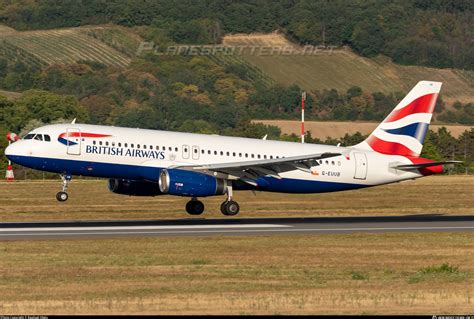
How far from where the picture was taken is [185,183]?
4584 centimetres

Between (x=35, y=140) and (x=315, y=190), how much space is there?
13.4 meters

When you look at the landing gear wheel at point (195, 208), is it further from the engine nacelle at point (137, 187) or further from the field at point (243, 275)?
the field at point (243, 275)

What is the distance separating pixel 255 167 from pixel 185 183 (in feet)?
12.1

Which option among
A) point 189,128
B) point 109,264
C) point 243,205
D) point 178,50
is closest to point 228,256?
point 109,264

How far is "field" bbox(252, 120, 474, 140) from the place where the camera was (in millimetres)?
120938

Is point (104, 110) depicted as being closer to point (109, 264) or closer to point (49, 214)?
point (49, 214)

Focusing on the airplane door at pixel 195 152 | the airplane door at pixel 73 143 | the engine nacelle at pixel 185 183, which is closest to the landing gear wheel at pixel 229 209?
the engine nacelle at pixel 185 183

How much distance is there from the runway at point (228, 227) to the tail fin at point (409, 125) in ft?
17.6

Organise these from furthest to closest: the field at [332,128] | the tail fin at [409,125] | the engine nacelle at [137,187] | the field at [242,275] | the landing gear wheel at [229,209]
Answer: the field at [332,128] → the tail fin at [409,125] → the engine nacelle at [137,187] → the landing gear wheel at [229,209] → the field at [242,275]

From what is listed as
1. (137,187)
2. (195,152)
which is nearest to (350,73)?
(195,152)

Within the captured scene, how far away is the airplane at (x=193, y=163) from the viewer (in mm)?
47625

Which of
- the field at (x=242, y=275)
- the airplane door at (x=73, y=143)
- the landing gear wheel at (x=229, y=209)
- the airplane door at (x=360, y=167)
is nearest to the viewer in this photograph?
the field at (x=242, y=275)

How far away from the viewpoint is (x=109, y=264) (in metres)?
30.2

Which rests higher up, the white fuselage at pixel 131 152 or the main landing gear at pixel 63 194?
the white fuselage at pixel 131 152
